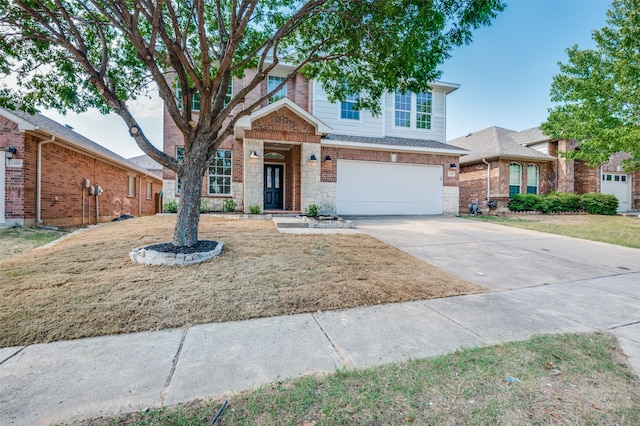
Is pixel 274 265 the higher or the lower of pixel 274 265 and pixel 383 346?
the higher

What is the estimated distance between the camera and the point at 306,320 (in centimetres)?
321

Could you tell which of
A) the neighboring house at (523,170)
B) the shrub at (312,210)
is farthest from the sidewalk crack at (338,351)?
the neighboring house at (523,170)

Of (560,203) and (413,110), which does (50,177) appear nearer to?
(413,110)

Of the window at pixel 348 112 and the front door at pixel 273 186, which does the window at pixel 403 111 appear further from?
the front door at pixel 273 186

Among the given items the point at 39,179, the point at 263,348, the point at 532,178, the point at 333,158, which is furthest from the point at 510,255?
the point at 532,178

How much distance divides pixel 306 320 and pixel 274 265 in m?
1.75

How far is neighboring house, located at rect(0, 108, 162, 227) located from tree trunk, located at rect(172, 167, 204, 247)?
7.60 m

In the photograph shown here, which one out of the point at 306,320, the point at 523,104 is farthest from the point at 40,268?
the point at 523,104

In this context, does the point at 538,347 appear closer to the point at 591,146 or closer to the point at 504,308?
the point at 504,308

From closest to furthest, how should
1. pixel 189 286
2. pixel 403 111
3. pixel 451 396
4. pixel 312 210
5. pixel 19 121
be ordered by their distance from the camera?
pixel 451 396
pixel 189 286
pixel 19 121
pixel 312 210
pixel 403 111

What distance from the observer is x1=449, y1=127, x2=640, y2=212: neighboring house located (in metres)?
16.5

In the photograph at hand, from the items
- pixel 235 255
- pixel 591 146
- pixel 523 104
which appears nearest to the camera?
pixel 235 255

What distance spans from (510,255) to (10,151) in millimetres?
14109

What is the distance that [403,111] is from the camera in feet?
48.4
